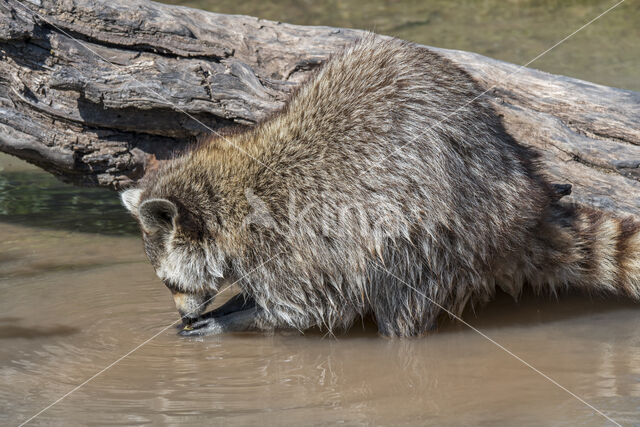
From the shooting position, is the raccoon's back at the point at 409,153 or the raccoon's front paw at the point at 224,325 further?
the raccoon's front paw at the point at 224,325

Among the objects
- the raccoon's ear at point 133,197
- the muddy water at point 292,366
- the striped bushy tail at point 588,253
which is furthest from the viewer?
the raccoon's ear at point 133,197

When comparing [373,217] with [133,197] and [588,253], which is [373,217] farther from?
[133,197]

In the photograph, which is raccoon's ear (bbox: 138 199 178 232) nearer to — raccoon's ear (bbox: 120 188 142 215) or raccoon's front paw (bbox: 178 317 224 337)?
raccoon's ear (bbox: 120 188 142 215)

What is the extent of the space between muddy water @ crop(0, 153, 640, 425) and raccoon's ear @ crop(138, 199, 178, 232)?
A: 555mm

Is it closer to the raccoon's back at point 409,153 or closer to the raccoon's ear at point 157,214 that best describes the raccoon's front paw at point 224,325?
the raccoon's ear at point 157,214

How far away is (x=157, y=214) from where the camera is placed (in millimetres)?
3816

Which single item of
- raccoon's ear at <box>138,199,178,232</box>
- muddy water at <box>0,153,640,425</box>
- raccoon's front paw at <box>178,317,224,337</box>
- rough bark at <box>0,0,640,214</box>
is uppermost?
rough bark at <box>0,0,640,214</box>

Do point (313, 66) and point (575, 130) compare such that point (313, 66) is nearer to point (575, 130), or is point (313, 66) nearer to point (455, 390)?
point (575, 130)

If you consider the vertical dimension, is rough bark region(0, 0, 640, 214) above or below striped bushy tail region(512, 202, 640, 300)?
above

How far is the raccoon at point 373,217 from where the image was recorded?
3.70 meters

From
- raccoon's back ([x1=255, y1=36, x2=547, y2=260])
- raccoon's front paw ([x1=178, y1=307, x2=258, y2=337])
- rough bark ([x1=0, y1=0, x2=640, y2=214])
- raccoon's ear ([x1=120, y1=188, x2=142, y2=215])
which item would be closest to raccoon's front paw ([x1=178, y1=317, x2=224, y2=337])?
raccoon's front paw ([x1=178, y1=307, x2=258, y2=337])

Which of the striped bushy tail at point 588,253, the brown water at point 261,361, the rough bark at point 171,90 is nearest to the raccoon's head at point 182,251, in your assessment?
the brown water at point 261,361

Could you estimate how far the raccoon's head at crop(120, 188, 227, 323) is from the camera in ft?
12.5

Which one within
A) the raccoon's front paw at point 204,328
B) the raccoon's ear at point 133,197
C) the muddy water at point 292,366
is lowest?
the muddy water at point 292,366
